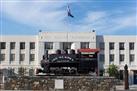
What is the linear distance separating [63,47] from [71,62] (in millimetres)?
53519

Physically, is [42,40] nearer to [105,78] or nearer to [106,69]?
[106,69]

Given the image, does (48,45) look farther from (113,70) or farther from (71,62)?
(71,62)

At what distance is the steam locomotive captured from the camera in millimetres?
29969

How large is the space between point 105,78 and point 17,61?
56900mm

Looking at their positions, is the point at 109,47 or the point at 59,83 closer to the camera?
the point at 59,83

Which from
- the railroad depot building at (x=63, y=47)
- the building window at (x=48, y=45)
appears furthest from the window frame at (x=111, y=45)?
the building window at (x=48, y=45)

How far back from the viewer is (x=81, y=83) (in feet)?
95.5

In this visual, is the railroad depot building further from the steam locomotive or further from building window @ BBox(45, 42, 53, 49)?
the steam locomotive

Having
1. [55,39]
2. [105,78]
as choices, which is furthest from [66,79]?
[55,39]

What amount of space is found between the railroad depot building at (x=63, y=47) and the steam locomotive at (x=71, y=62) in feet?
173

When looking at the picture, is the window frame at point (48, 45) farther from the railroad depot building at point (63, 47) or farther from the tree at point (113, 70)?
the tree at point (113, 70)

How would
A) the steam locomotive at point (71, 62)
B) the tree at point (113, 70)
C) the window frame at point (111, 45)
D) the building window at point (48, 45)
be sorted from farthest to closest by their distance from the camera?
the window frame at point (111, 45) → the building window at point (48, 45) → the tree at point (113, 70) → the steam locomotive at point (71, 62)

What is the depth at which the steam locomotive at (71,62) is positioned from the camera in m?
30.0

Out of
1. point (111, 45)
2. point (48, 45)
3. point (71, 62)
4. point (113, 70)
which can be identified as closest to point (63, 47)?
point (48, 45)
